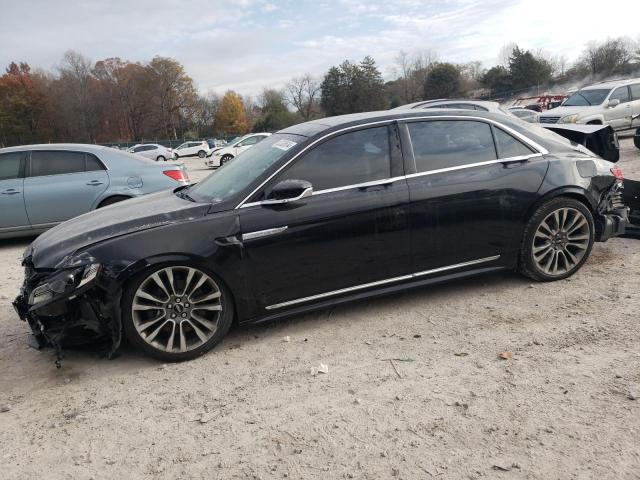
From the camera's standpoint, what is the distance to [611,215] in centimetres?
474

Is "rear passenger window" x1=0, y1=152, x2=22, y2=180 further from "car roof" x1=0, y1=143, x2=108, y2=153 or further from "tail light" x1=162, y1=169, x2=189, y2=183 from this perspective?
"tail light" x1=162, y1=169, x2=189, y2=183

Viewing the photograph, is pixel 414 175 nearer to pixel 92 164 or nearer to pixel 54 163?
pixel 92 164

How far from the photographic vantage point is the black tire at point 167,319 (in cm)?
347

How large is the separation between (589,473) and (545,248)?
2.59 metres

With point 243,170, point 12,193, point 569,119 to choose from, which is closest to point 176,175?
point 12,193

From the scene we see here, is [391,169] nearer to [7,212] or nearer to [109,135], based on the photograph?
[7,212]

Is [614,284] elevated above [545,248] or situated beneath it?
situated beneath

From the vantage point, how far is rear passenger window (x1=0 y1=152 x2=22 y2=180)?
24.6ft

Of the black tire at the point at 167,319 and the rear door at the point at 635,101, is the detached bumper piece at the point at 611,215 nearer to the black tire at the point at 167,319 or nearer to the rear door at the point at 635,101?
the black tire at the point at 167,319

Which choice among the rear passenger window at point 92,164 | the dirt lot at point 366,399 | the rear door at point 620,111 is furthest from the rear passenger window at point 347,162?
the rear door at point 620,111

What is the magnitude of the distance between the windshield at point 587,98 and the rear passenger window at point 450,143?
13804 millimetres

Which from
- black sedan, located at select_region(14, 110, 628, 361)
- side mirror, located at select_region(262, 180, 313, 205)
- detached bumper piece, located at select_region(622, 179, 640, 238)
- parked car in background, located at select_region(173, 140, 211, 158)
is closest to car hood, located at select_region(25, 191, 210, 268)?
black sedan, located at select_region(14, 110, 628, 361)

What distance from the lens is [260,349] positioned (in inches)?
148

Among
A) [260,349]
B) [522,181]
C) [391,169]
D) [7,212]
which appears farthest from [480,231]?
[7,212]
